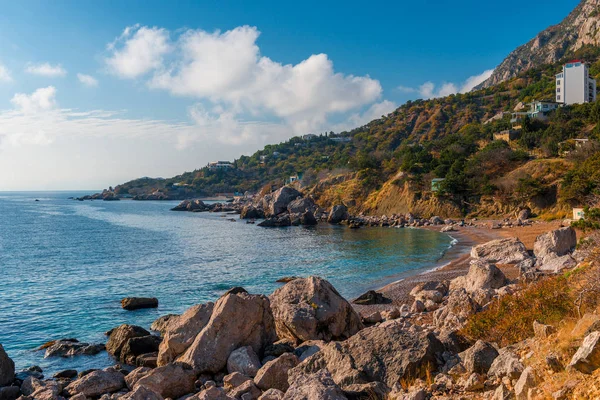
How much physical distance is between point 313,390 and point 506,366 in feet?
10.9

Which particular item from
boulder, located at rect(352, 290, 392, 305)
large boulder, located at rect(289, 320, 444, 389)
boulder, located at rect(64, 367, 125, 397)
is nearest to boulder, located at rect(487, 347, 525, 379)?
large boulder, located at rect(289, 320, 444, 389)

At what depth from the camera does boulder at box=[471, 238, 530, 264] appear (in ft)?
97.5

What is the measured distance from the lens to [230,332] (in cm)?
1317

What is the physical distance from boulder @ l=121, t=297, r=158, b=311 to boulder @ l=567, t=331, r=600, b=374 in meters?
21.7

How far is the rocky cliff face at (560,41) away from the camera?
142000 mm

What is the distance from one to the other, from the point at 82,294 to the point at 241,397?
832 inches

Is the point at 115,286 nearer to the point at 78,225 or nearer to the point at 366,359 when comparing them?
the point at 366,359

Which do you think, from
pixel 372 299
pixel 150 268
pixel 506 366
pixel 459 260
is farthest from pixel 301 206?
pixel 506 366

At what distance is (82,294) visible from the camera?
27.2 m

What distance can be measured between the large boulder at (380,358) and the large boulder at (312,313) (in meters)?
3.65

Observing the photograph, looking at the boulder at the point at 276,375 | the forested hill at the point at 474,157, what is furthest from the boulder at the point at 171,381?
the forested hill at the point at 474,157

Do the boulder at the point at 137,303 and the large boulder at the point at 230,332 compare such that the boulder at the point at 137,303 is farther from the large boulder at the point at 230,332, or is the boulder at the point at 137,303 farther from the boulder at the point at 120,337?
the large boulder at the point at 230,332

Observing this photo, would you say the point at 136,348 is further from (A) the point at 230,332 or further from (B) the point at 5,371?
(A) the point at 230,332

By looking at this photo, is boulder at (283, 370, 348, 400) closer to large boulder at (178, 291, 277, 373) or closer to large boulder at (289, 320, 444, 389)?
large boulder at (289, 320, 444, 389)
